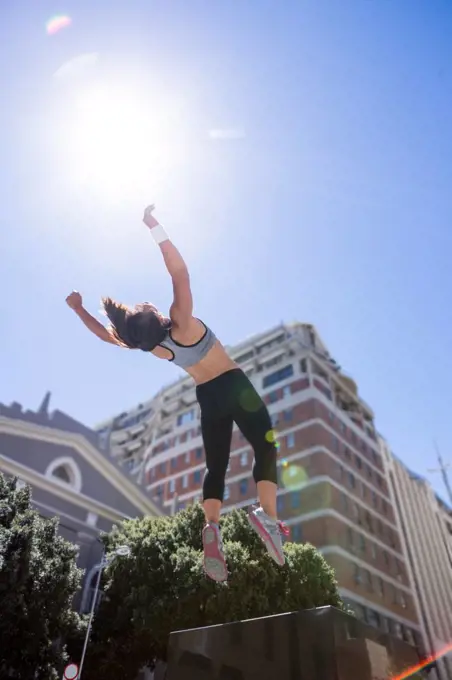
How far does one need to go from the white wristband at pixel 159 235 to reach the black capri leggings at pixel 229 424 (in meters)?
1.34

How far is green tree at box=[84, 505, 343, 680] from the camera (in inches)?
620

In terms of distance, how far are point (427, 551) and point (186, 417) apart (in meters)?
29.0

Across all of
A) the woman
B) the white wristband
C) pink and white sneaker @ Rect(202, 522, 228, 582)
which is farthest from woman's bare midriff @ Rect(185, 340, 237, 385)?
pink and white sneaker @ Rect(202, 522, 228, 582)

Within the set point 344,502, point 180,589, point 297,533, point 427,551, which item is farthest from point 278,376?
point 180,589

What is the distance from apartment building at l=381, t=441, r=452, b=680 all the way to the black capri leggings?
43.4 metres

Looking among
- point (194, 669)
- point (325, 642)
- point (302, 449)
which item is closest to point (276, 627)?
point (325, 642)

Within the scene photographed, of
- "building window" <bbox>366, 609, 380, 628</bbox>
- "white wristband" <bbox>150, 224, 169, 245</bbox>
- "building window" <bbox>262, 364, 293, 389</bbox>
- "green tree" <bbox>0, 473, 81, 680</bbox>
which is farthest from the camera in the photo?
"building window" <bbox>262, 364, 293, 389</bbox>

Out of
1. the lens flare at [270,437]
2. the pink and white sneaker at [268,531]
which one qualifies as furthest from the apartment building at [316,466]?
the lens flare at [270,437]

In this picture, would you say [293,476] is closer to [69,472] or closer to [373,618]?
[373,618]

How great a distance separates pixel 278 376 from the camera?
41.6 m

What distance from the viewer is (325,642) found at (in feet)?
12.8

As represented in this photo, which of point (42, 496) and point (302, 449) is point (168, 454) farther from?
point (42, 496)

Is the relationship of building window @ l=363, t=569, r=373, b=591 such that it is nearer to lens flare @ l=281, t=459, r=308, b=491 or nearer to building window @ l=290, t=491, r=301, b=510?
building window @ l=290, t=491, r=301, b=510

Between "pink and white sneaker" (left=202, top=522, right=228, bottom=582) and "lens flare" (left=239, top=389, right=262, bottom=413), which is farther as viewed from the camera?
"lens flare" (left=239, top=389, right=262, bottom=413)
